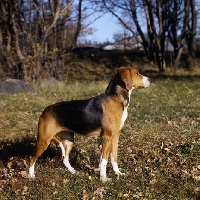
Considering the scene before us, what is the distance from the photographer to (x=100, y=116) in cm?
653

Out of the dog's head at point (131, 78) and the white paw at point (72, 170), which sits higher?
the dog's head at point (131, 78)

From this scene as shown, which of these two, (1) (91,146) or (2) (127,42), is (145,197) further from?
(2) (127,42)

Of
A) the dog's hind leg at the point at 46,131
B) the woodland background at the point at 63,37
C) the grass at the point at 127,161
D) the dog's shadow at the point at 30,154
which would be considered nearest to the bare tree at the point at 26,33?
the woodland background at the point at 63,37

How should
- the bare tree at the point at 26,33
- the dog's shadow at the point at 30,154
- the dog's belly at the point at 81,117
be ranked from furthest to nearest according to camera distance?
the bare tree at the point at 26,33, the dog's shadow at the point at 30,154, the dog's belly at the point at 81,117

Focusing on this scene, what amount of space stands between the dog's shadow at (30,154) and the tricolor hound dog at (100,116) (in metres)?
0.86

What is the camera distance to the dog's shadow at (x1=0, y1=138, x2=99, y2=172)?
7.53m

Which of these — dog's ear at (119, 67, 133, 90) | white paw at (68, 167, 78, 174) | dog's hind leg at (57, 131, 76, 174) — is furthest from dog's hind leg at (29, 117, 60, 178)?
dog's ear at (119, 67, 133, 90)

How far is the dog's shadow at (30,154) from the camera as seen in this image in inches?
296

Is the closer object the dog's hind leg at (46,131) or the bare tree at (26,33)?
the dog's hind leg at (46,131)

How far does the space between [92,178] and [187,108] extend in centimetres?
714

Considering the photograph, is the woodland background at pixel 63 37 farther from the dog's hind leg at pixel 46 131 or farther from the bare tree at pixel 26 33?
the dog's hind leg at pixel 46 131

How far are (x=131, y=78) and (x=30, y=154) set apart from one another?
2.96 metres

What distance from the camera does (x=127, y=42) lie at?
43.1 meters

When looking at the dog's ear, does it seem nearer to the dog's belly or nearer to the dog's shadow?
the dog's belly
